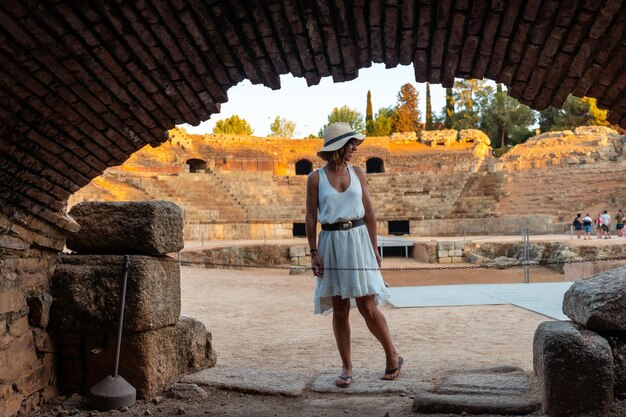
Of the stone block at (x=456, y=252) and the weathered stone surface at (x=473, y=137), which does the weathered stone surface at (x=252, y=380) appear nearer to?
the stone block at (x=456, y=252)

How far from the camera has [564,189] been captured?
3000cm

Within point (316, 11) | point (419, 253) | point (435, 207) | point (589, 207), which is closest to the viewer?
point (316, 11)

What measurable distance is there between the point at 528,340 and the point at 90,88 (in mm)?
5522

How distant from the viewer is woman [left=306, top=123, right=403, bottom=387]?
4.31 m

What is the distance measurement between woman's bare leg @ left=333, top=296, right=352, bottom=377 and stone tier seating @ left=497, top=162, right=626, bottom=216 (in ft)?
84.7

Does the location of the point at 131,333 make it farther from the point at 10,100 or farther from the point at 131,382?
the point at 10,100

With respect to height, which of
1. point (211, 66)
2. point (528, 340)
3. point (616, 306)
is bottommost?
point (528, 340)

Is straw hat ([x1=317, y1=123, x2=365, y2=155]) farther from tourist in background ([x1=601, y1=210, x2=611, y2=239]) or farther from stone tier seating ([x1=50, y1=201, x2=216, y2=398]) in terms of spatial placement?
tourist in background ([x1=601, y1=210, x2=611, y2=239])

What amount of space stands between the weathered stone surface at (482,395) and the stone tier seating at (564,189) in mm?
25282

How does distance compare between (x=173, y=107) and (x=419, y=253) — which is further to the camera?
(x=419, y=253)

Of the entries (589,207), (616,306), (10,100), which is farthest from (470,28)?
(589,207)

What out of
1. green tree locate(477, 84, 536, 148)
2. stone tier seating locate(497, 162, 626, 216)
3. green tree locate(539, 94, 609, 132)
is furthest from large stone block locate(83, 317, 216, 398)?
green tree locate(477, 84, 536, 148)

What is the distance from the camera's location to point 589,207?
91.1 feet

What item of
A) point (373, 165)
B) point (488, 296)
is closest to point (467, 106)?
point (373, 165)
